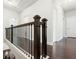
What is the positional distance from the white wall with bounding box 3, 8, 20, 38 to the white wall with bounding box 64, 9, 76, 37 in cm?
556

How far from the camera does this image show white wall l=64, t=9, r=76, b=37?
9172mm

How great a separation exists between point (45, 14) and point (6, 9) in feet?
14.3

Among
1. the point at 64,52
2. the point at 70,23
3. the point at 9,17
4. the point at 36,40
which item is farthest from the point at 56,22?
the point at 70,23

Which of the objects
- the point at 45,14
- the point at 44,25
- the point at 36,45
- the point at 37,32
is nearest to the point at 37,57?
the point at 36,45

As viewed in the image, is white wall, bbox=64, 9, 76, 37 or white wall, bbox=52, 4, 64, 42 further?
white wall, bbox=64, 9, 76, 37

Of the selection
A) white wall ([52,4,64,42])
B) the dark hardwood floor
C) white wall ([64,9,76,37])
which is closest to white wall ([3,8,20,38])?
white wall ([52,4,64,42])

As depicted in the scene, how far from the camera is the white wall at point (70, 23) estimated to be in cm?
917

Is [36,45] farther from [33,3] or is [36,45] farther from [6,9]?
[6,9]

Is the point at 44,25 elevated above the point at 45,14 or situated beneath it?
situated beneath

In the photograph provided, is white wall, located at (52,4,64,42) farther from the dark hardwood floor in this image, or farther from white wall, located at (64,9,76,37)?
white wall, located at (64,9,76,37)

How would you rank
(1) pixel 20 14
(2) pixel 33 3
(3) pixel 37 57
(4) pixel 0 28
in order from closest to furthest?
(4) pixel 0 28 → (3) pixel 37 57 → (2) pixel 33 3 → (1) pixel 20 14

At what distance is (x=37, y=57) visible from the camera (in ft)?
5.17

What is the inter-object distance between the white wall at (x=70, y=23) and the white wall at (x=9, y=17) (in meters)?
5.56

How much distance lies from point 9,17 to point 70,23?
259 inches
